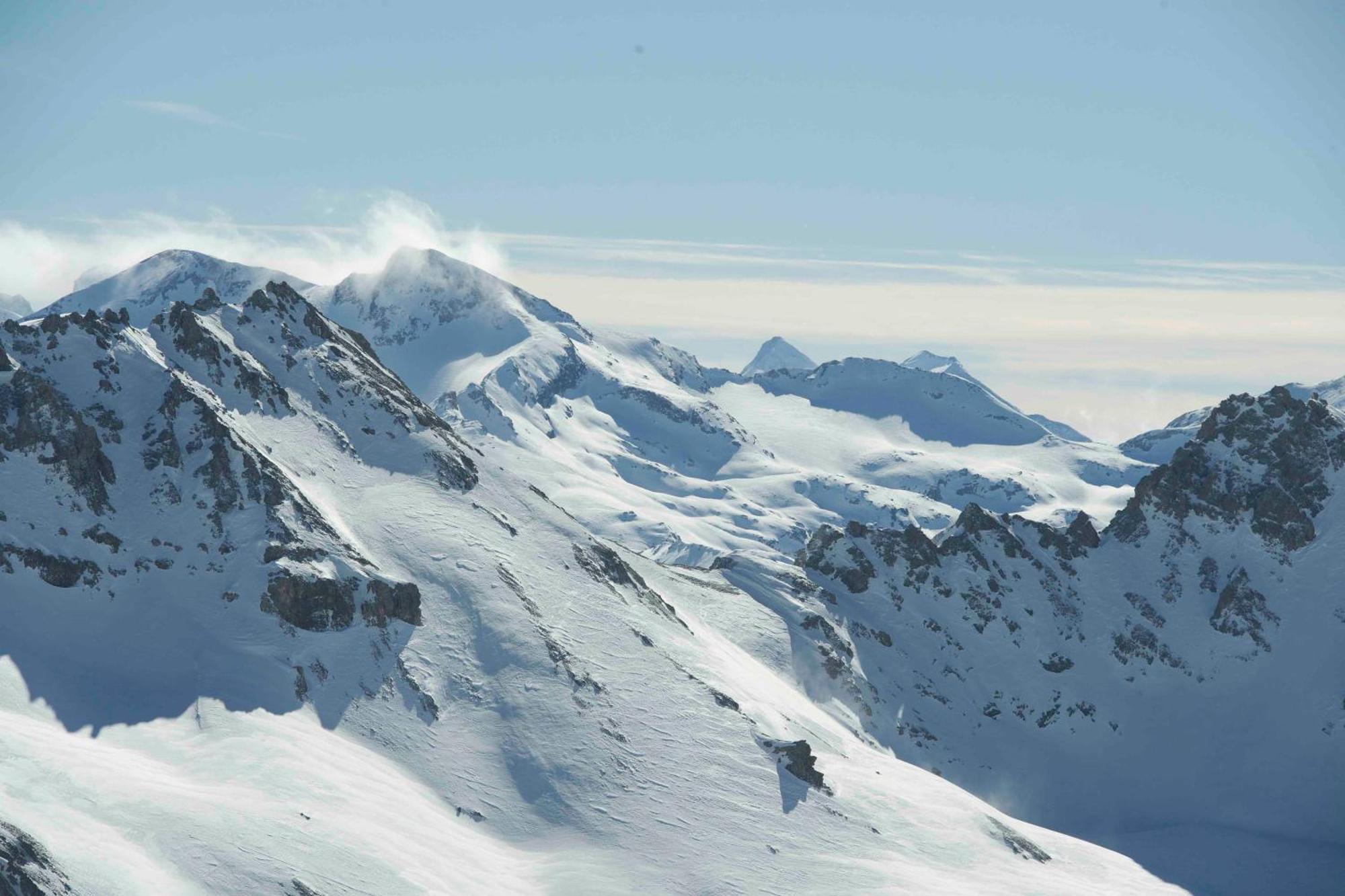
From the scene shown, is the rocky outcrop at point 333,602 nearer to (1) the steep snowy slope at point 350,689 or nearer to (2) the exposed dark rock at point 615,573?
(1) the steep snowy slope at point 350,689

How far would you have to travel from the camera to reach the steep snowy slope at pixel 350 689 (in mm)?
111188

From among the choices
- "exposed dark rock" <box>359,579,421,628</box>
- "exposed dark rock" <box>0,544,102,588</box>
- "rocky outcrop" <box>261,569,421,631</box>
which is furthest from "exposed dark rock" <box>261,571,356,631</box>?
"exposed dark rock" <box>0,544,102,588</box>

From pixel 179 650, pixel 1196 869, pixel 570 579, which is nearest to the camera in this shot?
pixel 179 650

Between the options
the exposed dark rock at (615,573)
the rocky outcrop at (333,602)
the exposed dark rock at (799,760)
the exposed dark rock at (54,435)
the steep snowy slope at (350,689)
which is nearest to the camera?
the steep snowy slope at (350,689)

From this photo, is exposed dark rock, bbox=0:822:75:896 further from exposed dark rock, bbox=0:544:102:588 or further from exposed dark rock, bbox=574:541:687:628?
exposed dark rock, bbox=574:541:687:628

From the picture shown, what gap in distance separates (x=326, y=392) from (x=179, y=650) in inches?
2387

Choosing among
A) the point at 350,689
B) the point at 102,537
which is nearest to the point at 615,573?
the point at 350,689

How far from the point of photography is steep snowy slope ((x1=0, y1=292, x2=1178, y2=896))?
4377 inches

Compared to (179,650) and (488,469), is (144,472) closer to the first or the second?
(179,650)

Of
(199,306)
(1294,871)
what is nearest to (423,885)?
(199,306)

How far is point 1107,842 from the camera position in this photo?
19188 centimetres

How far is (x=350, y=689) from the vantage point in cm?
13800

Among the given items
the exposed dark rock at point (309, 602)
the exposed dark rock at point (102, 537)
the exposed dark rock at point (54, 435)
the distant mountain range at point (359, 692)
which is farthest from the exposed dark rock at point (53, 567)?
the exposed dark rock at point (309, 602)

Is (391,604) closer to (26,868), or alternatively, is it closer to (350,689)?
(350,689)
